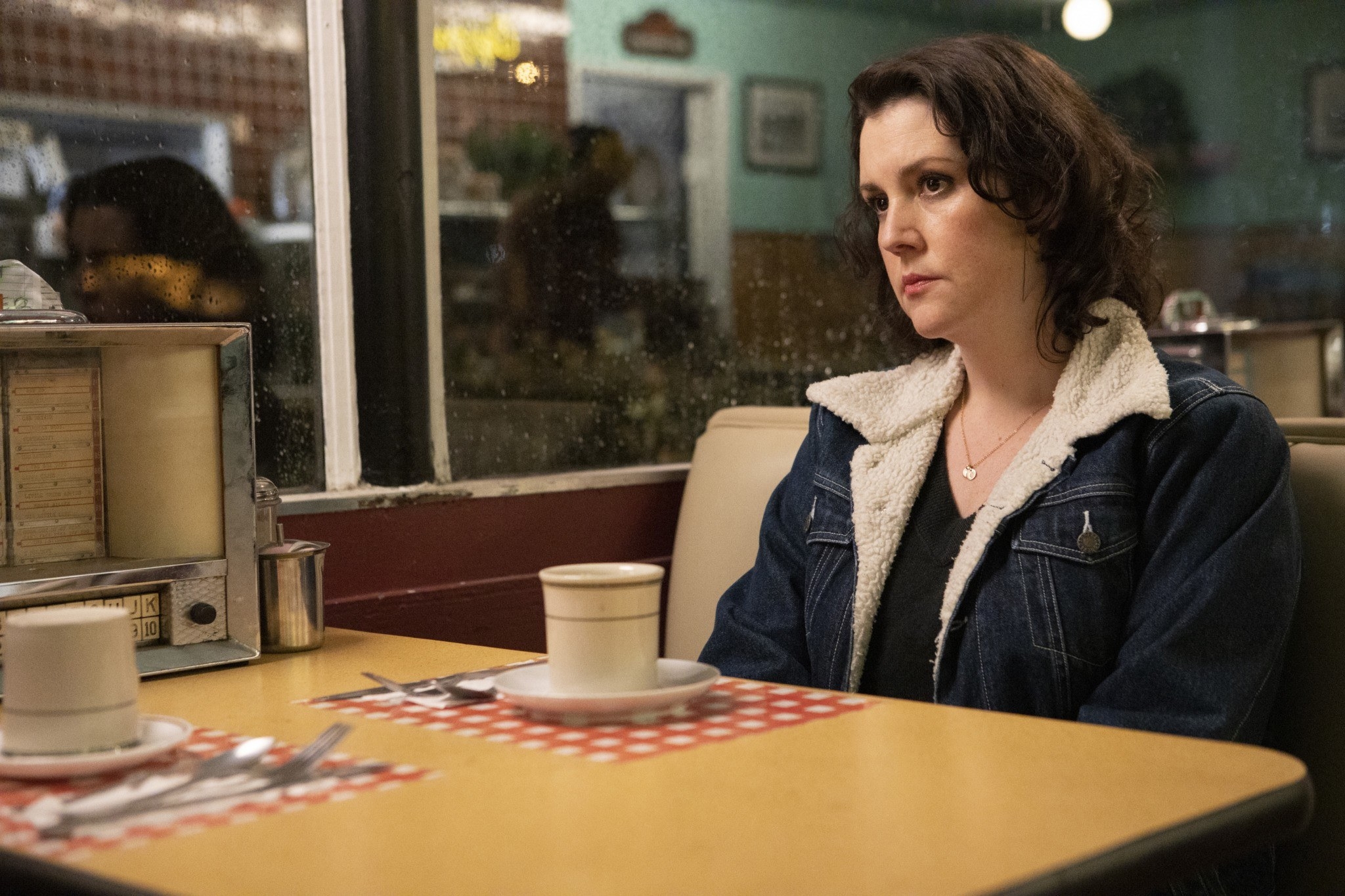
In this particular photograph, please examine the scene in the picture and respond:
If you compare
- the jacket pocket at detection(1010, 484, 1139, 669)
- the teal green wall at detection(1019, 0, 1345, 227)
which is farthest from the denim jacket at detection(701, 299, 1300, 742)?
the teal green wall at detection(1019, 0, 1345, 227)

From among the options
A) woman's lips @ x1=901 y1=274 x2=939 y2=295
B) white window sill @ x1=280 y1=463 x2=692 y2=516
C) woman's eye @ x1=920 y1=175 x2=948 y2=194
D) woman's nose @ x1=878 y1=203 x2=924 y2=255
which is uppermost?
woman's eye @ x1=920 y1=175 x2=948 y2=194

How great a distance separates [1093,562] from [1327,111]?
2.85 metres

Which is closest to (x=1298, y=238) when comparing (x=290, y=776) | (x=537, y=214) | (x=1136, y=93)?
(x=1136, y=93)

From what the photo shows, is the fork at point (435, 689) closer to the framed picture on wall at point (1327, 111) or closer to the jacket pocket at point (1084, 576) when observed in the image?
the jacket pocket at point (1084, 576)

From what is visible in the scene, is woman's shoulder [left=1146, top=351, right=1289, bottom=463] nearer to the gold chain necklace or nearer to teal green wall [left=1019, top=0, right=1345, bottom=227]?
the gold chain necklace

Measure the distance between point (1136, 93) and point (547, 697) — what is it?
3319mm

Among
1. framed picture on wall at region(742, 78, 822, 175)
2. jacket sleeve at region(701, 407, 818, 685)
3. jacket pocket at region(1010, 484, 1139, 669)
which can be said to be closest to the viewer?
jacket pocket at region(1010, 484, 1139, 669)

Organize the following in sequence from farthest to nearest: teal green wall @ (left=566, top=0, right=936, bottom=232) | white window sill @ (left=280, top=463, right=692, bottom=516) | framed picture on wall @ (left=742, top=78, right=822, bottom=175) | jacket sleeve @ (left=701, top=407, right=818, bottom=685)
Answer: framed picture on wall @ (left=742, top=78, right=822, bottom=175), teal green wall @ (left=566, top=0, right=936, bottom=232), white window sill @ (left=280, top=463, right=692, bottom=516), jacket sleeve @ (left=701, top=407, right=818, bottom=685)

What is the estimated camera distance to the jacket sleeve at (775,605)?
172 centimetres

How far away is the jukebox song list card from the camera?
1.45m

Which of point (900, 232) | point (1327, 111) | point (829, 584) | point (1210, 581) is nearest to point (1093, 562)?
point (1210, 581)

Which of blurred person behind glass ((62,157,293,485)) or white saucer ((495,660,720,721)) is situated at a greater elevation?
blurred person behind glass ((62,157,293,485))

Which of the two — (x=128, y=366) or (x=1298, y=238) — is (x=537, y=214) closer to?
(x=128, y=366)

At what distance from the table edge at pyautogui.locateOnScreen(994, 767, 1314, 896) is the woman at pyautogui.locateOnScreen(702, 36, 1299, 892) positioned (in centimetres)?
45
